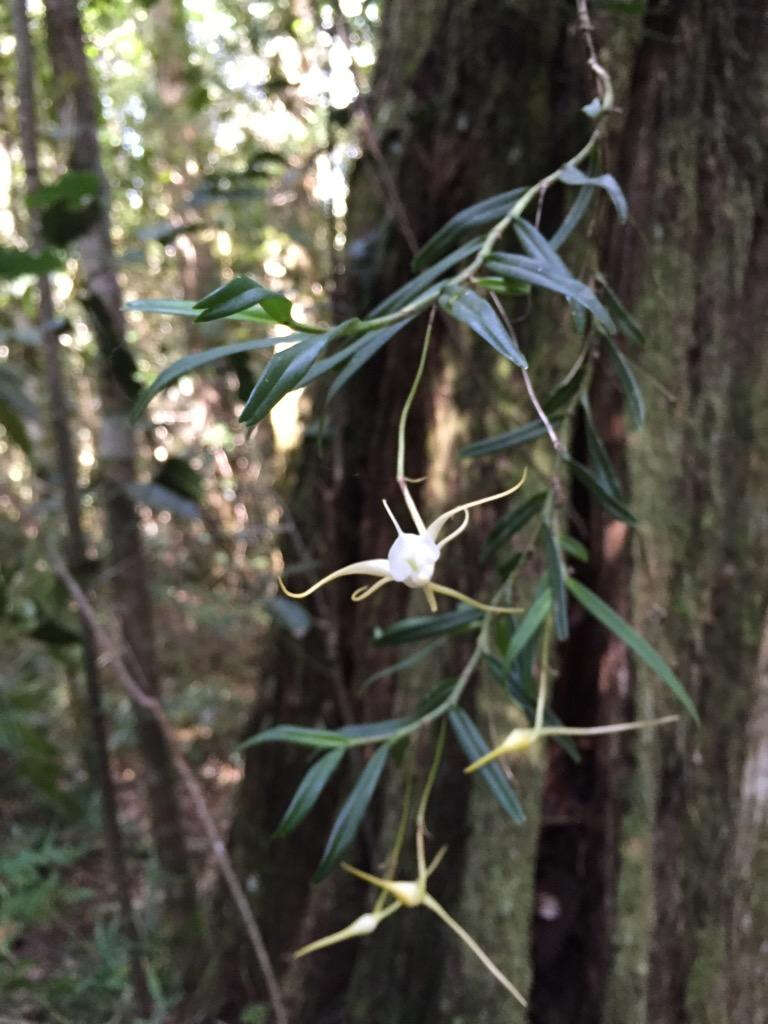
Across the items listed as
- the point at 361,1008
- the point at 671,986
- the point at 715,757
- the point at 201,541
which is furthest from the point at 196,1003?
the point at 201,541

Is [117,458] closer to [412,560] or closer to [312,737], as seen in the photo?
[312,737]

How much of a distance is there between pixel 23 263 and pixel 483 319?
2.06 feet

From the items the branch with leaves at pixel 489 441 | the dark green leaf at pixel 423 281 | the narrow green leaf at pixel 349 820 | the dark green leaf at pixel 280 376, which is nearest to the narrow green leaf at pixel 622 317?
the branch with leaves at pixel 489 441

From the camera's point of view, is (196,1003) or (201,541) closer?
(196,1003)

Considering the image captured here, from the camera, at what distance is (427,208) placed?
0.93 metres

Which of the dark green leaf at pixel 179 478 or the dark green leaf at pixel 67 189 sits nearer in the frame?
the dark green leaf at pixel 67 189

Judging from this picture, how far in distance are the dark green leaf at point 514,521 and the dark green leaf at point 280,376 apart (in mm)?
270

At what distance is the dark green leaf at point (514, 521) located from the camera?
607 millimetres

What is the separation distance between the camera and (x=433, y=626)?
2.10 ft

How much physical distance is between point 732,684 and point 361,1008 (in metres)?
0.49

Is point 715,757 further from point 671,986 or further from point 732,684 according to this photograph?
point 671,986

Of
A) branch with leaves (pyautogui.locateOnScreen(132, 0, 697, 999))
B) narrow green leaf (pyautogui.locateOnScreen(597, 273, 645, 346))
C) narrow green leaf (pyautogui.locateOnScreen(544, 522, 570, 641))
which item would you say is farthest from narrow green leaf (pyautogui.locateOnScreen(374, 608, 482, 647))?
narrow green leaf (pyautogui.locateOnScreen(597, 273, 645, 346))

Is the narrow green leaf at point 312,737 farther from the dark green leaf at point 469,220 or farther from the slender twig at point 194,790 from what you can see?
the dark green leaf at point 469,220

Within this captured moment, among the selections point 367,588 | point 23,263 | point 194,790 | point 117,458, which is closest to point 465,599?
point 367,588
